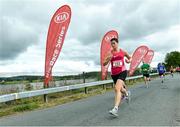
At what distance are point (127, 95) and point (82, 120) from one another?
2331mm

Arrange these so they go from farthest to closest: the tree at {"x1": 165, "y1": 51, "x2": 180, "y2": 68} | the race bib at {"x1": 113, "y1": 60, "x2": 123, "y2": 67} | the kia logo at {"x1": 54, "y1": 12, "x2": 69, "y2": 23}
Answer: the tree at {"x1": 165, "y1": 51, "x2": 180, "y2": 68} < the kia logo at {"x1": 54, "y1": 12, "x2": 69, "y2": 23} < the race bib at {"x1": 113, "y1": 60, "x2": 123, "y2": 67}

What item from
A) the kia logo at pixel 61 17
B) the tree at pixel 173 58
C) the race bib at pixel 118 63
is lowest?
the race bib at pixel 118 63

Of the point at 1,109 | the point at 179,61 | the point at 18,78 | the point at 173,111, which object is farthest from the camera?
the point at 179,61

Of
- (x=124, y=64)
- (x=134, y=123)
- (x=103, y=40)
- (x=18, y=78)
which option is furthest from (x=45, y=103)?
(x=103, y=40)

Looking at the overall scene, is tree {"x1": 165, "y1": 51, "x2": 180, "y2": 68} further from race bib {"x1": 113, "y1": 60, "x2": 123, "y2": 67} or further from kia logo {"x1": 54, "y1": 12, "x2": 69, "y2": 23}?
race bib {"x1": 113, "y1": 60, "x2": 123, "y2": 67}

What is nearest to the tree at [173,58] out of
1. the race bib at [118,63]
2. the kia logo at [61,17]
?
the kia logo at [61,17]

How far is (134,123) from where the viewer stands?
773 cm

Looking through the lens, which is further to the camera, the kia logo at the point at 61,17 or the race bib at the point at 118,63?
the kia logo at the point at 61,17

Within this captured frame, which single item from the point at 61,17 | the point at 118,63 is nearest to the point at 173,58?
the point at 61,17

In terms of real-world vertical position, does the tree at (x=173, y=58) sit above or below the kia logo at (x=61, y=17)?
above

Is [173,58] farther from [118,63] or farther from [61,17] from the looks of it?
[118,63]

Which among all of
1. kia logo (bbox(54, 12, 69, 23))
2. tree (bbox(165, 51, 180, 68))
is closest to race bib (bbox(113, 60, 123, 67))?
kia logo (bbox(54, 12, 69, 23))

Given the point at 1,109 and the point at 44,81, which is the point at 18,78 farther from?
the point at 1,109

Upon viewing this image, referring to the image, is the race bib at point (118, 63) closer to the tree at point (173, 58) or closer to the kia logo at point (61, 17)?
the kia logo at point (61, 17)
